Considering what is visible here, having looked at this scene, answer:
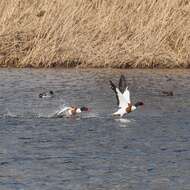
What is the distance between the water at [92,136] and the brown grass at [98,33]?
1.07 m

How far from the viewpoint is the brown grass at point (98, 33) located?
21234mm

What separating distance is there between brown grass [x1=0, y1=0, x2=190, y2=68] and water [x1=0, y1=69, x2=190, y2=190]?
3.50ft

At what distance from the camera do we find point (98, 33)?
21422 millimetres

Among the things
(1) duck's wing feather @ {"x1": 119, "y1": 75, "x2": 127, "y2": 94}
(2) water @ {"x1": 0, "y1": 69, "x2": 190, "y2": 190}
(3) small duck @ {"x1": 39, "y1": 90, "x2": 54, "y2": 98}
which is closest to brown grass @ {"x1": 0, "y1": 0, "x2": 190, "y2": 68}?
(2) water @ {"x1": 0, "y1": 69, "x2": 190, "y2": 190}

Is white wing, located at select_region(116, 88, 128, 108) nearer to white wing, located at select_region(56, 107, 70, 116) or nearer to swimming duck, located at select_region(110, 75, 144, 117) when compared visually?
swimming duck, located at select_region(110, 75, 144, 117)

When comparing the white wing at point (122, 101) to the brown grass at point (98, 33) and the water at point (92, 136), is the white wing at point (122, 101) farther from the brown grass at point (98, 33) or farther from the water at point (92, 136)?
the brown grass at point (98, 33)

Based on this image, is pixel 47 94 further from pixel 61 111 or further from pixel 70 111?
pixel 70 111

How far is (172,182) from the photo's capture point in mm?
9859

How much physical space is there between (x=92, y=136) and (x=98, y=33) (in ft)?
28.9

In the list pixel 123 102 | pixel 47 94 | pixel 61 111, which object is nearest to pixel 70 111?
pixel 61 111

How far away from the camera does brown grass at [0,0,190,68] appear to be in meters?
21.2

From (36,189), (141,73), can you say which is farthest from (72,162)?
(141,73)

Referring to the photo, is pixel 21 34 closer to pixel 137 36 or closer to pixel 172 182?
pixel 137 36

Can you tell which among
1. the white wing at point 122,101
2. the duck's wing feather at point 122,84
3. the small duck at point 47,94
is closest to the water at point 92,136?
the small duck at point 47,94
